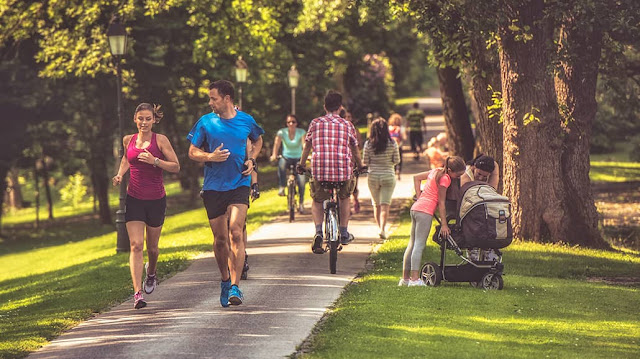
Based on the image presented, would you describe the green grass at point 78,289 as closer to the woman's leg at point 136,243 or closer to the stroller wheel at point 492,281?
the woman's leg at point 136,243

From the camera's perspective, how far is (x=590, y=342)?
9859mm

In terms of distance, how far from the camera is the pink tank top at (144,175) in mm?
11234

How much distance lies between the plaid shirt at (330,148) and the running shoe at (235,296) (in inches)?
126

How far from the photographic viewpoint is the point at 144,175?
11.3 m

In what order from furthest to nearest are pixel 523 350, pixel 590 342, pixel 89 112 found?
pixel 89 112 < pixel 590 342 < pixel 523 350

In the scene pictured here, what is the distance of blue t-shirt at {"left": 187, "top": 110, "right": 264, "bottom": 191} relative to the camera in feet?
35.8

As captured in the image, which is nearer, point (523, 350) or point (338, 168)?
point (523, 350)

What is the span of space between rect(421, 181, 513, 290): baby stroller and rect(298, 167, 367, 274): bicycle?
1.47 m

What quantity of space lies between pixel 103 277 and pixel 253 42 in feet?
53.9

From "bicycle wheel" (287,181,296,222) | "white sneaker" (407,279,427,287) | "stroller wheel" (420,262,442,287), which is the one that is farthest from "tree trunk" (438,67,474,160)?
"white sneaker" (407,279,427,287)

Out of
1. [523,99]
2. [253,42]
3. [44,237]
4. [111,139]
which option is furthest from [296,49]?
[523,99]

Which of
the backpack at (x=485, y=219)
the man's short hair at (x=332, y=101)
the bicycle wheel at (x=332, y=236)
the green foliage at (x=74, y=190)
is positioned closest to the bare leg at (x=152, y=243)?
the bicycle wheel at (x=332, y=236)

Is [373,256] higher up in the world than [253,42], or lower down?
lower down

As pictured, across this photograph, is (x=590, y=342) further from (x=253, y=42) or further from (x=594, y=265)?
(x=253, y=42)
